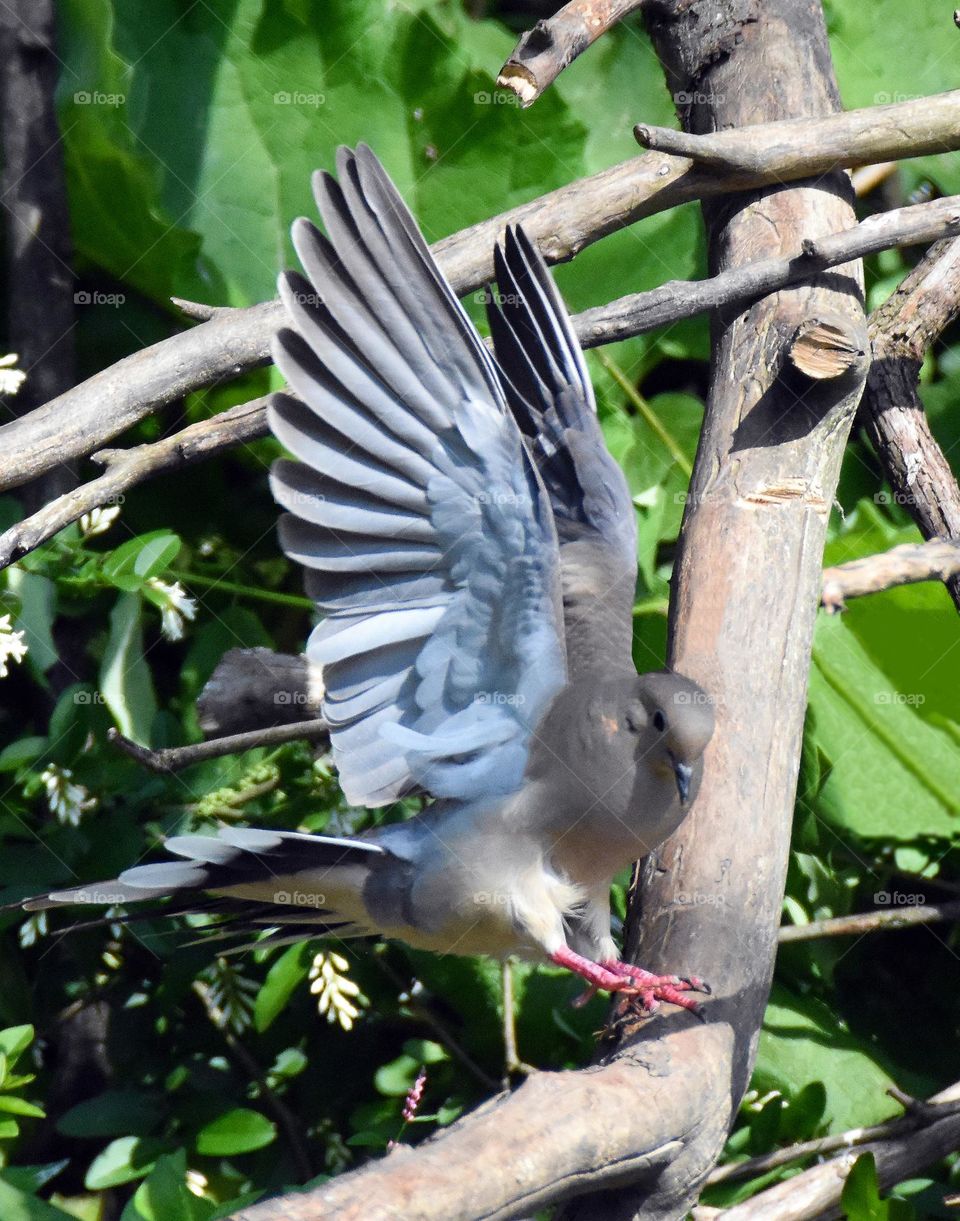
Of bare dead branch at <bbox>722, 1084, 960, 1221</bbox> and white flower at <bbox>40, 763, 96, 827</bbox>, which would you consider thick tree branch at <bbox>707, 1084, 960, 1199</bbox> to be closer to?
bare dead branch at <bbox>722, 1084, 960, 1221</bbox>

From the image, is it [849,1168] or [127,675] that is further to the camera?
[127,675]

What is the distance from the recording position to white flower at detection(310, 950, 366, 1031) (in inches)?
76.0

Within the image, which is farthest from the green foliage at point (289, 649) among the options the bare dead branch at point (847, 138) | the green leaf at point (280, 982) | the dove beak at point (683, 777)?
the bare dead branch at point (847, 138)

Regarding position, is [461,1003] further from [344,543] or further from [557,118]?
[557,118]

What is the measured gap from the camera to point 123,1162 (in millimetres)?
1967

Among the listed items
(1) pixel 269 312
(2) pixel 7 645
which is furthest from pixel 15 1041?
(1) pixel 269 312

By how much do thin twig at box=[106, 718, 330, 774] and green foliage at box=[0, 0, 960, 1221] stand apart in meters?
0.19

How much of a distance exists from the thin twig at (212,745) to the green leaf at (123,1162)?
0.57 m

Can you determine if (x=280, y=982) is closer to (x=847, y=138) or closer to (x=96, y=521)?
(x=96, y=521)

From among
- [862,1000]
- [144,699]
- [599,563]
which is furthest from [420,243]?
[862,1000]

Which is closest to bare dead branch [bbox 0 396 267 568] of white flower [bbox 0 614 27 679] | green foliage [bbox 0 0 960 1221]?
white flower [bbox 0 614 27 679]

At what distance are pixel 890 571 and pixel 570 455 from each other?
47 centimetres

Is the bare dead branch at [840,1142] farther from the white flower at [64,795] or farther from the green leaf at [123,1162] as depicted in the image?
the white flower at [64,795]

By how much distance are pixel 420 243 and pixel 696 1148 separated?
1073 millimetres
